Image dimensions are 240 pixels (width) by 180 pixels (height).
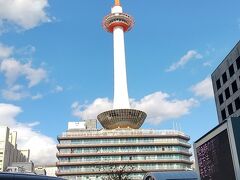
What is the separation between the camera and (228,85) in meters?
63.0

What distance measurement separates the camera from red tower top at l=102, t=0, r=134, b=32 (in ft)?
508

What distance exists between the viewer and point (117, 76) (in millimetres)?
149750

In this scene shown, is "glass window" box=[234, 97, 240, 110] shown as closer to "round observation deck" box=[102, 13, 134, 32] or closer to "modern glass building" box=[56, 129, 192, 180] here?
"modern glass building" box=[56, 129, 192, 180]

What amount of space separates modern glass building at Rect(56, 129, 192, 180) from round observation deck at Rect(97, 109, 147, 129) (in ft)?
34.3

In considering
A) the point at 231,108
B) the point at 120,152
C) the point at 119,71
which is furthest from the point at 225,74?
the point at 119,71

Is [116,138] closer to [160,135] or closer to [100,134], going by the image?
[100,134]

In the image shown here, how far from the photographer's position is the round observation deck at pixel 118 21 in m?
155

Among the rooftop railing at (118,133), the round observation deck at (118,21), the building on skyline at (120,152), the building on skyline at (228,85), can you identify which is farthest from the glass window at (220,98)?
the round observation deck at (118,21)

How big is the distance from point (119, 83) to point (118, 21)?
25.5 meters

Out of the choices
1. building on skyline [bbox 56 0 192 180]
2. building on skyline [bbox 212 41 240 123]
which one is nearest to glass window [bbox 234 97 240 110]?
building on skyline [bbox 212 41 240 123]

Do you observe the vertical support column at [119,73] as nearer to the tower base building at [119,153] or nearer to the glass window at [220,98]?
the tower base building at [119,153]

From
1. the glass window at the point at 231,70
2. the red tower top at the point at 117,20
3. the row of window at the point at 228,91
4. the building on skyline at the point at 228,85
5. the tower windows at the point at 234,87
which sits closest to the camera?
the building on skyline at the point at 228,85

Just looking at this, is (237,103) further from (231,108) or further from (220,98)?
(220,98)

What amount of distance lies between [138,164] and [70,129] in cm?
3419
